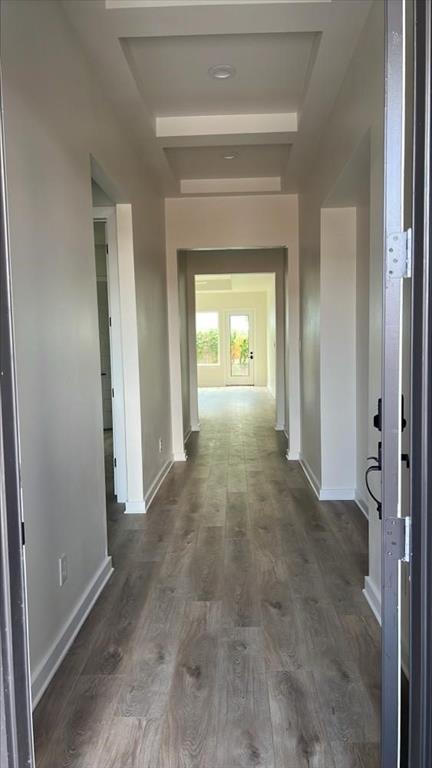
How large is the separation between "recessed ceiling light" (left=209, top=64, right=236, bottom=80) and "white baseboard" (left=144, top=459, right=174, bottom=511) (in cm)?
298

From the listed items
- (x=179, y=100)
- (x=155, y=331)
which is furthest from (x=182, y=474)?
(x=179, y=100)

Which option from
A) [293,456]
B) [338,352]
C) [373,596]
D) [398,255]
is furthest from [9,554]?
[293,456]

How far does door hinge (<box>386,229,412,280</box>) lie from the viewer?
111cm

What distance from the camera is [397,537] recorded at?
1.17 metres

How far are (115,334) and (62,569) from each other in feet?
7.04

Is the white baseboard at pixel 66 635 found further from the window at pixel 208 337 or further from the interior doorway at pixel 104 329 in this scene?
the window at pixel 208 337

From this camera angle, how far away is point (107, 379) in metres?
7.64

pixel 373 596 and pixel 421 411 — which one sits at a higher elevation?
pixel 421 411

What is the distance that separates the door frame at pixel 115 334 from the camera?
12.4ft

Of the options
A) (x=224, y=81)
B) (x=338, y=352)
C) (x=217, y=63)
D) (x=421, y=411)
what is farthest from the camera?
(x=338, y=352)

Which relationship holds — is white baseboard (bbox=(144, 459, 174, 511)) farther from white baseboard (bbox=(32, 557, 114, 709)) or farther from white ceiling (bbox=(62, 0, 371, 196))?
white ceiling (bbox=(62, 0, 371, 196))

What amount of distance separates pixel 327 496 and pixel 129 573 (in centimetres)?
187

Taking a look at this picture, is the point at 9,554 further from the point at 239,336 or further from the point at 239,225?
the point at 239,336

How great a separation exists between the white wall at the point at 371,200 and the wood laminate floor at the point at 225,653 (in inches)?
17.5
